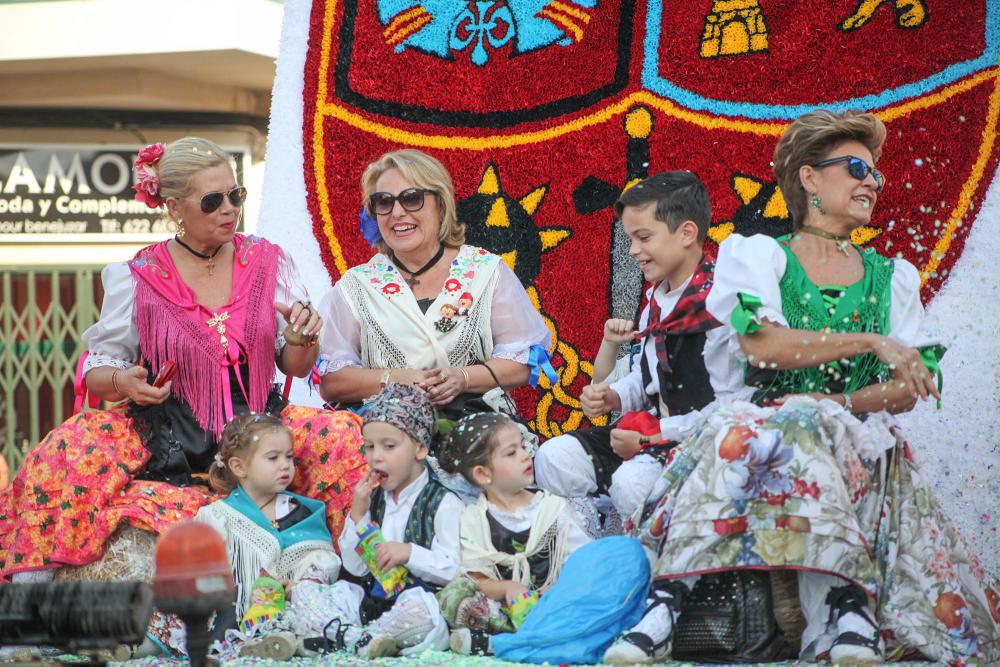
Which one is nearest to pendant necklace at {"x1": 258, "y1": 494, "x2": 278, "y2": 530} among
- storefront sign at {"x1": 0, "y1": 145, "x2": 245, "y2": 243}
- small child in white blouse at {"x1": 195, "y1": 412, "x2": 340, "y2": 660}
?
small child in white blouse at {"x1": 195, "y1": 412, "x2": 340, "y2": 660}

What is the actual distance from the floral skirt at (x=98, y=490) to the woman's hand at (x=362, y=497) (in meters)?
0.37

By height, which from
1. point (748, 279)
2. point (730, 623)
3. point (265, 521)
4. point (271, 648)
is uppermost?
point (748, 279)

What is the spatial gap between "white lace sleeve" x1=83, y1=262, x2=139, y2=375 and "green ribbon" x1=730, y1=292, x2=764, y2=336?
207 centimetres

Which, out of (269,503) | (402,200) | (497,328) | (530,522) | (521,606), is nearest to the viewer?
(521,606)

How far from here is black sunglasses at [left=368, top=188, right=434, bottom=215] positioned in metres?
4.84

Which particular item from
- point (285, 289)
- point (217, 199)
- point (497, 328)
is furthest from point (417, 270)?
point (217, 199)

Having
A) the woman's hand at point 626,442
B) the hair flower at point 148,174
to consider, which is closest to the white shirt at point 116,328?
the hair flower at point 148,174

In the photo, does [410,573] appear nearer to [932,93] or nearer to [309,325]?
[309,325]

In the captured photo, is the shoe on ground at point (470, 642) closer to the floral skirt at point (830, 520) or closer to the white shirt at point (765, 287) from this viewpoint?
the floral skirt at point (830, 520)

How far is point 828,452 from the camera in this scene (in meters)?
3.73

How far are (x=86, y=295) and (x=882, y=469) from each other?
7069 millimetres

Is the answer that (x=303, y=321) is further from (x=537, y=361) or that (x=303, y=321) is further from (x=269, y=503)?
(x=537, y=361)

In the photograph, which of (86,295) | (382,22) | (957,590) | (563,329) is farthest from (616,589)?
(86,295)

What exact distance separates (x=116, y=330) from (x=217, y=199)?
0.56m
